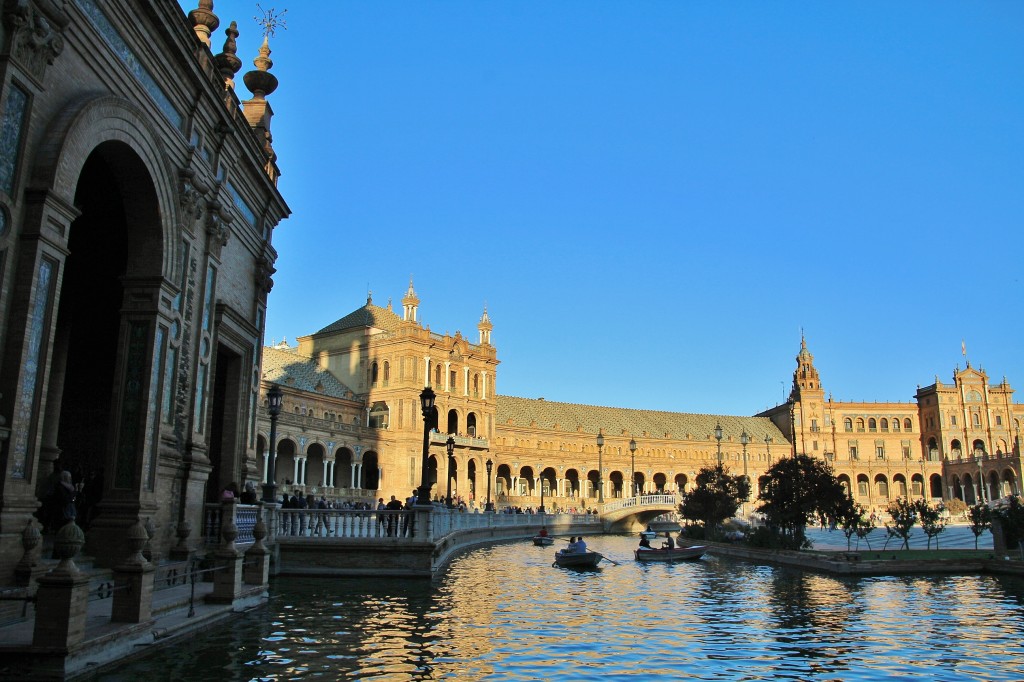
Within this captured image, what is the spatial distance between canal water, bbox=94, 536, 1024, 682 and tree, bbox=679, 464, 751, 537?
24855mm

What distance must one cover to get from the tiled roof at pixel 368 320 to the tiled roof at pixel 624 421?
1782 cm

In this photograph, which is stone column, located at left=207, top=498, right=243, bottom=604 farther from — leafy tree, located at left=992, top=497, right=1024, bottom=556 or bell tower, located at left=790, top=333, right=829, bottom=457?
bell tower, located at left=790, top=333, right=829, bottom=457

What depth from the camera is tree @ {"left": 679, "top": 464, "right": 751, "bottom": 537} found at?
48062 millimetres

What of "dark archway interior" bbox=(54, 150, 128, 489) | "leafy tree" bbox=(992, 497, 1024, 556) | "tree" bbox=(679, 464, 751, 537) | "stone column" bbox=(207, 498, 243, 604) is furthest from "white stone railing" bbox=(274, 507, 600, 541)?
"tree" bbox=(679, 464, 751, 537)

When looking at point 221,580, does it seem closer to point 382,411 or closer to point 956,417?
point 382,411

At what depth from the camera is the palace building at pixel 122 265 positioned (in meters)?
10.3

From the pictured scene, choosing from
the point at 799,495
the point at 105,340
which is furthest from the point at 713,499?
the point at 105,340

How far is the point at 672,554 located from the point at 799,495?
5476 mm

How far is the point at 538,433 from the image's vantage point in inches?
3595

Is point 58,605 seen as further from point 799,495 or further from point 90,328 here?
point 799,495

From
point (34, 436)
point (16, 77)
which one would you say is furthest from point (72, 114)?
point (34, 436)

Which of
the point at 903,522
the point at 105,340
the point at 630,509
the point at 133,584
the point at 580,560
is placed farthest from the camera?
the point at 630,509

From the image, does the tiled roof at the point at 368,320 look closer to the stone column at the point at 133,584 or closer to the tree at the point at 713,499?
the tree at the point at 713,499

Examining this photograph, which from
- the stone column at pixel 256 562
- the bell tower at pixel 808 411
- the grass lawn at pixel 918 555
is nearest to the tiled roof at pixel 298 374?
the grass lawn at pixel 918 555
